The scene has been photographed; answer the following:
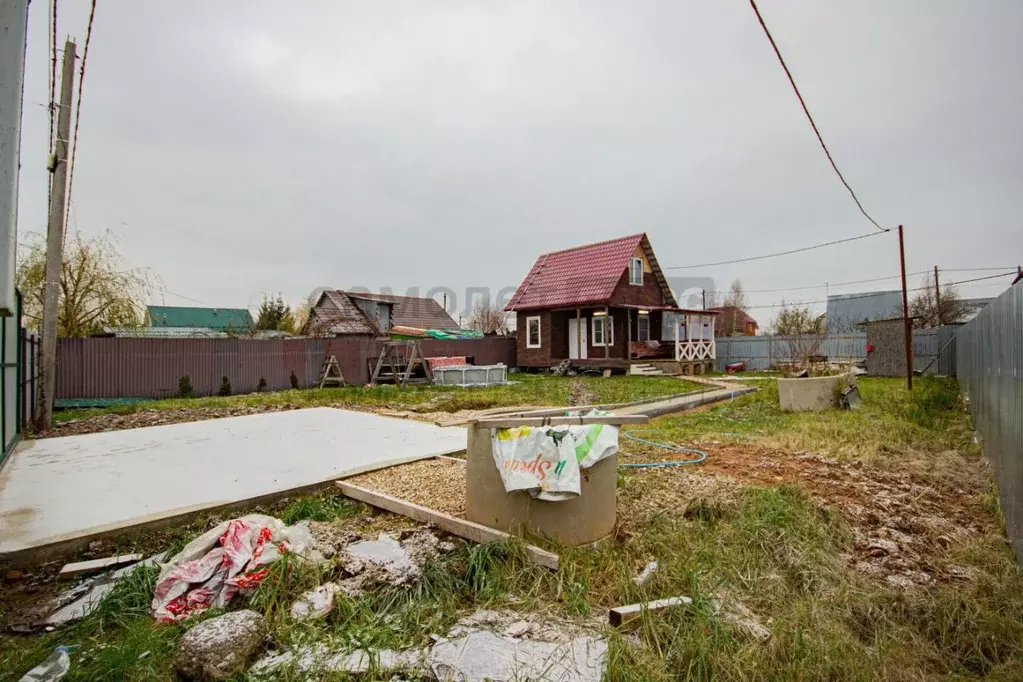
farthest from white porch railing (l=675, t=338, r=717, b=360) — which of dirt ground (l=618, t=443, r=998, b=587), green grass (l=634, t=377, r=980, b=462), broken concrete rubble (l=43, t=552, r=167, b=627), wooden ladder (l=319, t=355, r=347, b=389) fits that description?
broken concrete rubble (l=43, t=552, r=167, b=627)

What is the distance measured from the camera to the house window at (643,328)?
75.6 ft

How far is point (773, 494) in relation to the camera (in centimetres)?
399

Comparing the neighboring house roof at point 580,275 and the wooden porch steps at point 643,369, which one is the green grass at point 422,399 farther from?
the neighboring house roof at point 580,275

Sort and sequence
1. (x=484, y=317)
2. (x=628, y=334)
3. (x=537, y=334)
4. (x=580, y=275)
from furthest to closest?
(x=484, y=317)
(x=537, y=334)
(x=580, y=275)
(x=628, y=334)

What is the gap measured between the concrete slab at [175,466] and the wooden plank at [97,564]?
0.33 m

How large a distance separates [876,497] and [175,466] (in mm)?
6570

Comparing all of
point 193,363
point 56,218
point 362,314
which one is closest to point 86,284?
point 193,363

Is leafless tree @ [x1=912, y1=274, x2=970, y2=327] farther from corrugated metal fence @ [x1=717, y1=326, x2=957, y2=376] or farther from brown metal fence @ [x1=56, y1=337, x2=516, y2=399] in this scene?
brown metal fence @ [x1=56, y1=337, x2=516, y2=399]

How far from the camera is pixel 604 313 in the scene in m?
20.9

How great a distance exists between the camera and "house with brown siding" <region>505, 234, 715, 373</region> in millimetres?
21047

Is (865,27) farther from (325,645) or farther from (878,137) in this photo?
(325,645)

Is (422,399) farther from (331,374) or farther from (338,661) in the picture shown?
(338,661)

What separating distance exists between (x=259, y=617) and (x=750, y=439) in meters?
6.09

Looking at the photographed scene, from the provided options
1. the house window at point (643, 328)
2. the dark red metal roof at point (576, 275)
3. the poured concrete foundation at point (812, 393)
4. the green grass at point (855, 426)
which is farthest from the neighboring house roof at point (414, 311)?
the poured concrete foundation at point (812, 393)
